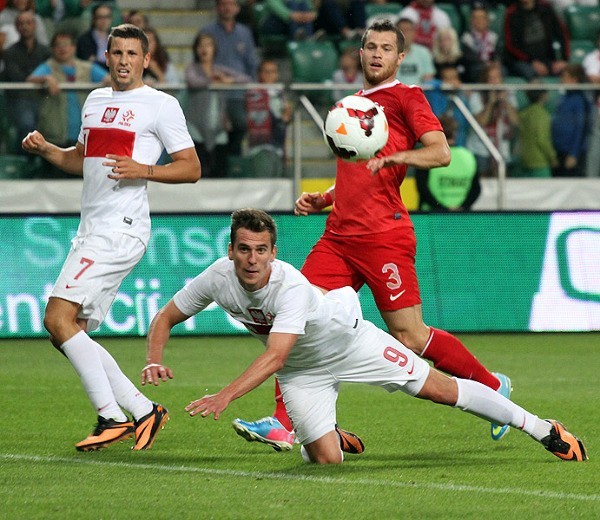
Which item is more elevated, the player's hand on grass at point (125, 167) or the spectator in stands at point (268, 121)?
the player's hand on grass at point (125, 167)

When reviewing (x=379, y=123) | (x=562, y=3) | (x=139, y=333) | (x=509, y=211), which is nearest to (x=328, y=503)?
(x=379, y=123)

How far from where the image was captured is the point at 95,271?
24.7ft

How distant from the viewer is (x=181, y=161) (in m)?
7.71

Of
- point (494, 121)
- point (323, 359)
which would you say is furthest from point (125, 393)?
point (494, 121)

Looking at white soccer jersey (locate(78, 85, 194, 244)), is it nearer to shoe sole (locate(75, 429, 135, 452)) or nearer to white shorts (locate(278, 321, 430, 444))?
shoe sole (locate(75, 429, 135, 452))

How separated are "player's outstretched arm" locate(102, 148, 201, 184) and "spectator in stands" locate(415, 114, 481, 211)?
26.5 ft

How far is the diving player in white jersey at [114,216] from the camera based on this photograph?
24.5 ft

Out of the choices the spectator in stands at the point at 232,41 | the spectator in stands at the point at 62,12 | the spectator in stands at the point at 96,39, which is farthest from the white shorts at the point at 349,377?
the spectator in stands at the point at 62,12

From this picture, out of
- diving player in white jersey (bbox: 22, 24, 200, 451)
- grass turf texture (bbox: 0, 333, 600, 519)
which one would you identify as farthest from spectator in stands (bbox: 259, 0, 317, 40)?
diving player in white jersey (bbox: 22, 24, 200, 451)

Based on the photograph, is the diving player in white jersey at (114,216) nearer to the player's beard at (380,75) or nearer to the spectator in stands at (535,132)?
the player's beard at (380,75)

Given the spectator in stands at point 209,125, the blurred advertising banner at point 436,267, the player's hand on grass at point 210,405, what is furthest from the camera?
the spectator in stands at point 209,125

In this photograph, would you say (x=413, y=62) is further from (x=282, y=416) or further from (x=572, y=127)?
(x=282, y=416)

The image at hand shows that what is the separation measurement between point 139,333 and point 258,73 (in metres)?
4.39

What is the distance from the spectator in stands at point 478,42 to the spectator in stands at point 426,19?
333 millimetres
